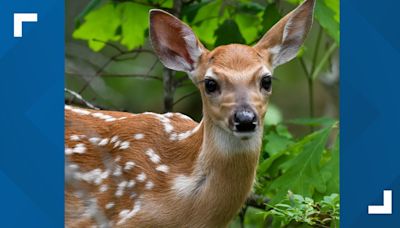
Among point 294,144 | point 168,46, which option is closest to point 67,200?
point 168,46

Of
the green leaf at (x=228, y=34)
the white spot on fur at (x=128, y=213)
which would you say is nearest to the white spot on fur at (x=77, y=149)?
the white spot on fur at (x=128, y=213)

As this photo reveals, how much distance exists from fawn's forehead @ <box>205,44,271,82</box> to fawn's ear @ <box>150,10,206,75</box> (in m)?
0.14

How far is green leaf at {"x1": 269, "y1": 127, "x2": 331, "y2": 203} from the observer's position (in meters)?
7.13

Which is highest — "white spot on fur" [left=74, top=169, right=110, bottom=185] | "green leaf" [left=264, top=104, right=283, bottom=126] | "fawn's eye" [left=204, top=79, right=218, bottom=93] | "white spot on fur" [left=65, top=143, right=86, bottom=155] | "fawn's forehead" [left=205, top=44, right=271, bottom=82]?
"fawn's forehead" [left=205, top=44, right=271, bottom=82]

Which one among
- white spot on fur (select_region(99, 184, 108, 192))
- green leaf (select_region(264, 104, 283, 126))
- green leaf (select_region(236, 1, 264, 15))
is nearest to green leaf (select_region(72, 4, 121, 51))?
green leaf (select_region(236, 1, 264, 15))

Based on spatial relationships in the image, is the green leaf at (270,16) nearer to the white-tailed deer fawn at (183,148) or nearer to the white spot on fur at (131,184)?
the white-tailed deer fawn at (183,148)

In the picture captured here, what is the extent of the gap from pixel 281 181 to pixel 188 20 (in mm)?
1248

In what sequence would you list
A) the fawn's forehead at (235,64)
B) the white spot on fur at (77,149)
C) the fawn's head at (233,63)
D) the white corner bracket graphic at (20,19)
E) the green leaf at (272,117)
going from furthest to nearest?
the green leaf at (272,117) < the white spot on fur at (77,149) < the fawn's forehead at (235,64) < the fawn's head at (233,63) < the white corner bracket graphic at (20,19)

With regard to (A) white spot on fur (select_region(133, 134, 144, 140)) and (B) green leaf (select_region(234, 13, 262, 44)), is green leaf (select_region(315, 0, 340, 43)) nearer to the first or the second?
(B) green leaf (select_region(234, 13, 262, 44))

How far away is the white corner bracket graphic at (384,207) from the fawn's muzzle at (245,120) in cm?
68

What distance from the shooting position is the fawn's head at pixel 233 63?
6.00 m

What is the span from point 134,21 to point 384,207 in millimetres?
2622

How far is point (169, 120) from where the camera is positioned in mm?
6770

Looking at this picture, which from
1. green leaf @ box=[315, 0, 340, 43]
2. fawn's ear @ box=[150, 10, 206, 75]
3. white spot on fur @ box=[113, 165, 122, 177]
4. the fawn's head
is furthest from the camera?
green leaf @ box=[315, 0, 340, 43]
